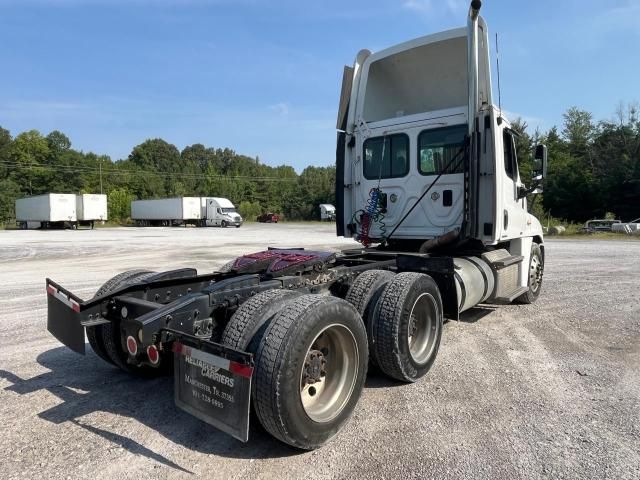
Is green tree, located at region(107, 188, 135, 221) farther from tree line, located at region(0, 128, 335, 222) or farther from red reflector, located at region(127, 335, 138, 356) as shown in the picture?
red reflector, located at region(127, 335, 138, 356)

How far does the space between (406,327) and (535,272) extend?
5.15 metres

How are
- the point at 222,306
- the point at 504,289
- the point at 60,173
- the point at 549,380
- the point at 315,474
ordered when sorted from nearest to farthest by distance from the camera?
1. the point at 315,474
2. the point at 222,306
3. the point at 549,380
4. the point at 504,289
5. the point at 60,173

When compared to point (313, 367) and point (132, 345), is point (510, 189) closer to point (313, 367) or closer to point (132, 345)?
point (313, 367)

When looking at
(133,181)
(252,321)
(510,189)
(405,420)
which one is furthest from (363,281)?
(133,181)

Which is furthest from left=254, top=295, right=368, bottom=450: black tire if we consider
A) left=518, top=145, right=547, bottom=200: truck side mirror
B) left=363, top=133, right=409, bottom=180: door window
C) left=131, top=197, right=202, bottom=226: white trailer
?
left=131, top=197, right=202, bottom=226: white trailer

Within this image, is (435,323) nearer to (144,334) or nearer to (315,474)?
(315,474)

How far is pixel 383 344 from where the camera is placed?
4086mm

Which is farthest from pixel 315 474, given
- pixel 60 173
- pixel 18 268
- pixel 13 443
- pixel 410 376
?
pixel 60 173

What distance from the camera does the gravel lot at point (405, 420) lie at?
115 inches

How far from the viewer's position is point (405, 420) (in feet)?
11.7

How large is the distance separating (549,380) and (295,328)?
287cm

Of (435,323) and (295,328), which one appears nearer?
(295,328)

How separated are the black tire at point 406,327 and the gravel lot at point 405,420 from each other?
0.20 meters

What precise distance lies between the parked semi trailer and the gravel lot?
0.27 metres
